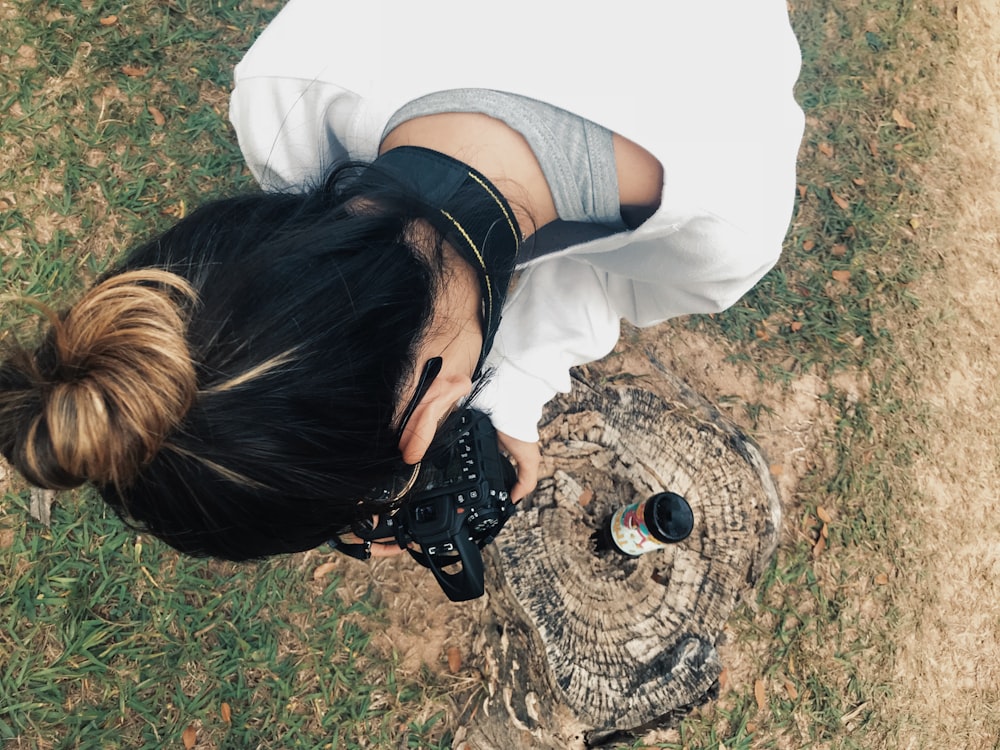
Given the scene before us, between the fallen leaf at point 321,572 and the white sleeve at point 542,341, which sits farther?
the fallen leaf at point 321,572

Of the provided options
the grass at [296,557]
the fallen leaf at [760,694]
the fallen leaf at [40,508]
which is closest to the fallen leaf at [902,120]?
the grass at [296,557]

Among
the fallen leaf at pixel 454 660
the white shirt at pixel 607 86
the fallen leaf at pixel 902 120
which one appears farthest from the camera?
the fallen leaf at pixel 902 120

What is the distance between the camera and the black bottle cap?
156 centimetres

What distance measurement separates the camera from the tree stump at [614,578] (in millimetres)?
1681

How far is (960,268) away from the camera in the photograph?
273 centimetres

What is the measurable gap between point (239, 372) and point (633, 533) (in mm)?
1157

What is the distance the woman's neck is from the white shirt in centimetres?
6

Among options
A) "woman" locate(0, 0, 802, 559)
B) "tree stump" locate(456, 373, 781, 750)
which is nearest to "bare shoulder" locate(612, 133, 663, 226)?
"woman" locate(0, 0, 802, 559)

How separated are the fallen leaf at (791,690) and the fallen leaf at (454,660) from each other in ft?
3.73

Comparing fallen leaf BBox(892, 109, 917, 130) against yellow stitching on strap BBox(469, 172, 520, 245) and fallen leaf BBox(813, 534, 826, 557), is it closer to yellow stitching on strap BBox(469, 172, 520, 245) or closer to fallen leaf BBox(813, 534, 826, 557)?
fallen leaf BBox(813, 534, 826, 557)

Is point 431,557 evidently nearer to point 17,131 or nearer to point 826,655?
point 826,655

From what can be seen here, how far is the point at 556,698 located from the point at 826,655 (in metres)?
1.15

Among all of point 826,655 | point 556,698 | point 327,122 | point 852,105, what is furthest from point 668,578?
point 852,105

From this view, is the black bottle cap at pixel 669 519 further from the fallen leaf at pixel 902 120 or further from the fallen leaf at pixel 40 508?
the fallen leaf at pixel 902 120
